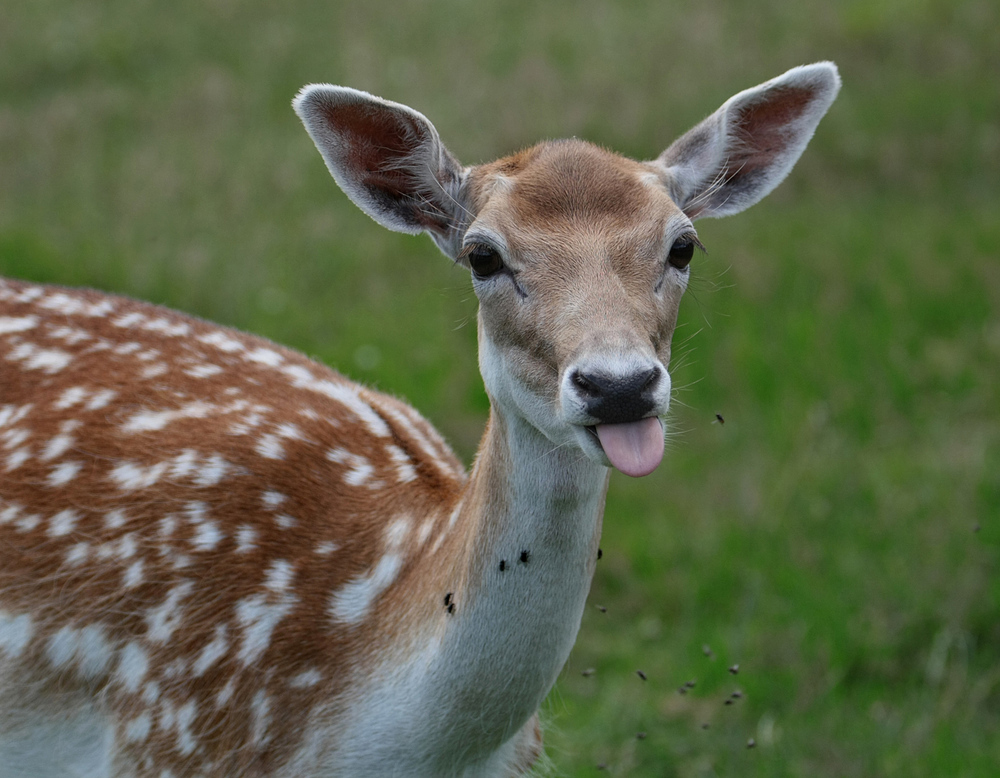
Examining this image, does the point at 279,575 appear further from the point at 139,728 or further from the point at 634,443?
the point at 634,443

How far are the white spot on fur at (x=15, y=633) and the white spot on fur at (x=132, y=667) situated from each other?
0.29 m

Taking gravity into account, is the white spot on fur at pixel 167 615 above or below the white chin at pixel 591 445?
below

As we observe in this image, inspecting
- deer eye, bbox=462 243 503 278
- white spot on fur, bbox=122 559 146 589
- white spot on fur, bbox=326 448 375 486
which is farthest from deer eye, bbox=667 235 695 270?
white spot on fur, bbox=122 559 146 589

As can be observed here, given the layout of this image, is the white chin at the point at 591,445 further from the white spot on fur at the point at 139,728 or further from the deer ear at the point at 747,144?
the white spot on fur at the point at 139,728

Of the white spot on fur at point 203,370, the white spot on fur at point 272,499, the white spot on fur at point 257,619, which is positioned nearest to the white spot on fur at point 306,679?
the white spot on fur at point 257,619

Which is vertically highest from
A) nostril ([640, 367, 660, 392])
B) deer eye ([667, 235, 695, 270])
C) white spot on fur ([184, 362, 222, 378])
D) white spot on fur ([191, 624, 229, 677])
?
deer eye ([667, 235, 695, 270])

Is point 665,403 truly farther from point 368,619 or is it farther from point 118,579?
point 118,579

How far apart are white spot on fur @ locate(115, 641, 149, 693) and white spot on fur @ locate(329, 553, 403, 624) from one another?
0.55 metres

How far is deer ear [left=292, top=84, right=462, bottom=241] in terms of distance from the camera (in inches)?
127

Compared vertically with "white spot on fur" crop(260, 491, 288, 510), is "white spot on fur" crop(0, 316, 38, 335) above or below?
above

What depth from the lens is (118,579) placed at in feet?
11.5

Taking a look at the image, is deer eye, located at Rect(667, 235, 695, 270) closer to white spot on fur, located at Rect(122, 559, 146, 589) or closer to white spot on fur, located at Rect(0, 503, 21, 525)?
white spot on fur, located at Rect(122, 559, 146, 589)

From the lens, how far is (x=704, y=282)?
7434mm

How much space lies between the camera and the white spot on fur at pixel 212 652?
11.1 feet
